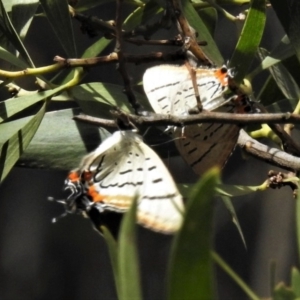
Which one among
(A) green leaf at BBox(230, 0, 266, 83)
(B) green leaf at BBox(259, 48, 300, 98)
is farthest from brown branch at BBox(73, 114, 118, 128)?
(B) green leaf at BBox(259, 48, 300, 98)

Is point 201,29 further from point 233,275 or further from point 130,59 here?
point 233,275

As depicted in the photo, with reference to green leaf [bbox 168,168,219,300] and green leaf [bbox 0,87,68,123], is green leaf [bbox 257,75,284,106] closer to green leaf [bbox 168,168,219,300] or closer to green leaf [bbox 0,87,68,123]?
green leaf [bbox 0,87,68,123]

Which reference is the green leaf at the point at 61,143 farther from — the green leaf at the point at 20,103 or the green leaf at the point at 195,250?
the green leaf at the point at 195,250

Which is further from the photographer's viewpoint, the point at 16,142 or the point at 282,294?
the point at 16,142

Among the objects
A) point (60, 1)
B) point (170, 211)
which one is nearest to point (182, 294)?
point (170, 211)

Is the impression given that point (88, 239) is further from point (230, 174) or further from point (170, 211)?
point (170, 211)

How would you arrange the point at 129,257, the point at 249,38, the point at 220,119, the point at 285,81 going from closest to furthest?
the point at 129,257 < the point at 220,119 < the point at 249,38 < the point at 285,81

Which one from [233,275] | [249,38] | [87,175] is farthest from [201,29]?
[233,275]
